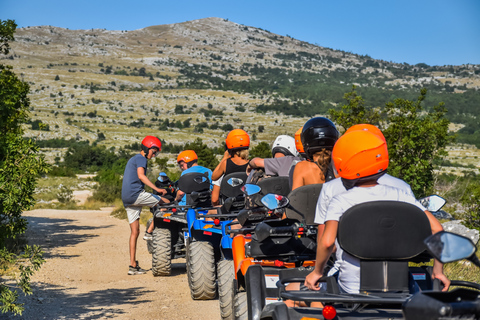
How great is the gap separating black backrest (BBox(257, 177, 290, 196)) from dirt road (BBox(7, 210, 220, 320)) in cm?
186

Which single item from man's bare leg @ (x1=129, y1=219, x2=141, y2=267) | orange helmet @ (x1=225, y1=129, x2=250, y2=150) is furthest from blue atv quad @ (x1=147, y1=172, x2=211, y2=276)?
orange helmet @ (x1=225, y1=129, x2=250, y2=150)

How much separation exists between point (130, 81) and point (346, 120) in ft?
529

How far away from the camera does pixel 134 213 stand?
37.3 ft

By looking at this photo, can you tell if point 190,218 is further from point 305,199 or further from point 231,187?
point 305,199

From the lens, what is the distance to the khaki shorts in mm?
11172

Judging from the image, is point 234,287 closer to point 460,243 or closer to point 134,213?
point 460,243

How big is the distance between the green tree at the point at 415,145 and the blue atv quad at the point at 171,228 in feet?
20.5

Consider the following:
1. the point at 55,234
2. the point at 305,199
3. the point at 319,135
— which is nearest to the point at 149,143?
the point at 319,135

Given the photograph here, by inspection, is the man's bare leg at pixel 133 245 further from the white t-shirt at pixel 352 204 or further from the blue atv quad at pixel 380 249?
the blue atv quad at pixel 380 249

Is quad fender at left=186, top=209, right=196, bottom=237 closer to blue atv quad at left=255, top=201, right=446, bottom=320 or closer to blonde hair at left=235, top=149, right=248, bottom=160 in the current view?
blonde hair at left=235, top=149, right=248, bottom=160

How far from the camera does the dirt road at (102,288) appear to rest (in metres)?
7.91

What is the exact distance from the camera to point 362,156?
12.3ft

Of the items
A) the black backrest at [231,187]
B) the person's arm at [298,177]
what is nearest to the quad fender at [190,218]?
the black backrest at [231,187]

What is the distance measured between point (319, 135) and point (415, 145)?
409 inches
